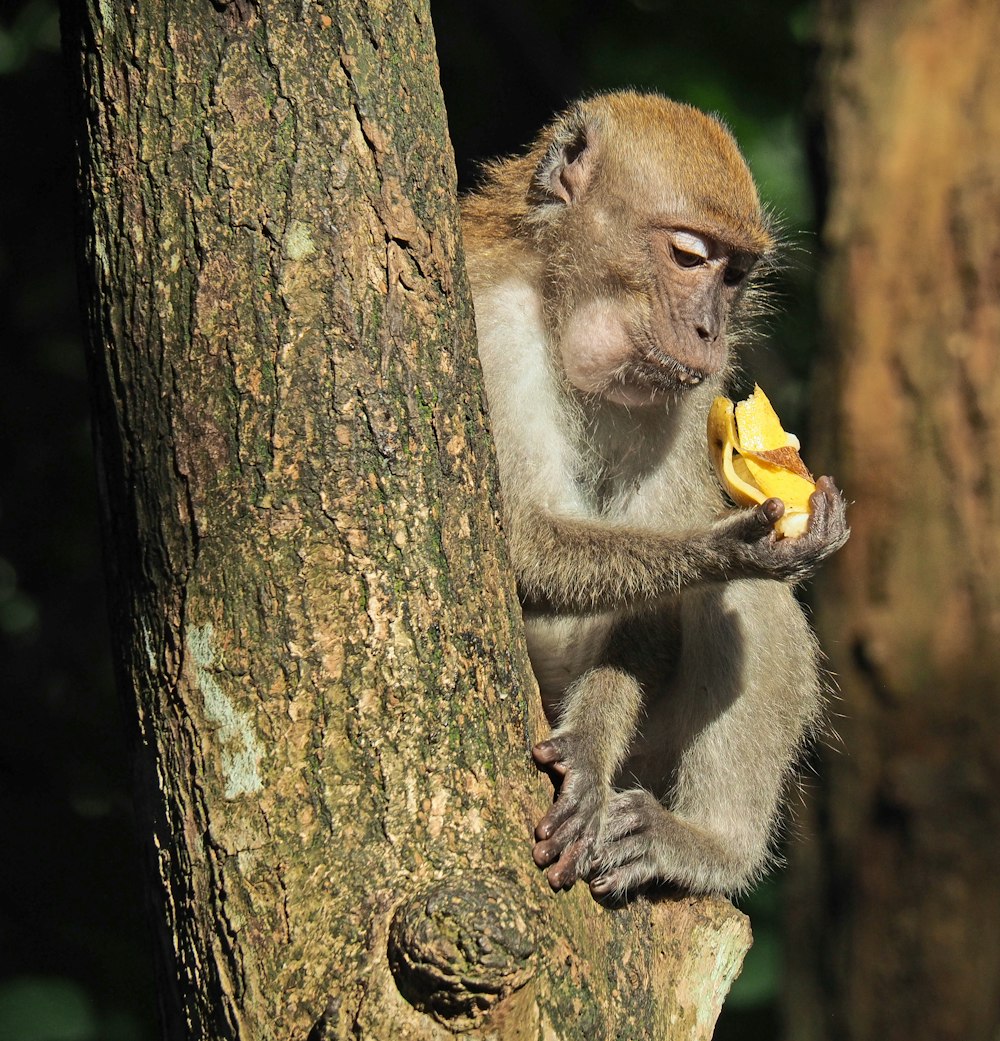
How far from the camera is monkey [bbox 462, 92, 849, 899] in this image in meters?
3.80

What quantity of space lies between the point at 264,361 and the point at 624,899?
68.1 inches

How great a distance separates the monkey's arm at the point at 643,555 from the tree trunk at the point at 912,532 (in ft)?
7.91

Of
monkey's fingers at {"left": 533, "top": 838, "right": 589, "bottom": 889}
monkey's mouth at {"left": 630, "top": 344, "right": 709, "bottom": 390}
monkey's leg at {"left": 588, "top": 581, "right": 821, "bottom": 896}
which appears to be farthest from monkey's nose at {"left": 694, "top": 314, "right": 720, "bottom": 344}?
monkey's fingers at {"left": 533, "top": 838, "right": 589, "bottom": 889}

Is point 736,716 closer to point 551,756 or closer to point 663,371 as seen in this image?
point 663,371

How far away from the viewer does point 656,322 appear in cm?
403

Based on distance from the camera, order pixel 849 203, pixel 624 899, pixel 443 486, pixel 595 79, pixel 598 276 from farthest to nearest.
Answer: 1. pixel 595 79
2. pixel 849 203
3. pixel 598 276
4. pixel 624 899
5. pixel 443 486

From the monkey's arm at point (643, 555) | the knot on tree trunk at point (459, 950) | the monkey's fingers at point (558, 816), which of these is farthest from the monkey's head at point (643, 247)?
the knot on tree trunk at point (459, 950)

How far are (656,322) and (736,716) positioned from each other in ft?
4.15

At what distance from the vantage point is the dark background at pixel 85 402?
4.80m

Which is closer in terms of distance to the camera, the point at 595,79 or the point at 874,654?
the point at 874,654

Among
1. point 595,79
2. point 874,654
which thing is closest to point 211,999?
point 874,654

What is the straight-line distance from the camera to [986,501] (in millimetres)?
5723

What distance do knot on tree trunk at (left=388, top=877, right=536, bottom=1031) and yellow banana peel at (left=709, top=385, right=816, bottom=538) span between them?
1.69m

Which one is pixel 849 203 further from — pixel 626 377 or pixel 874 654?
pixel 626 377
